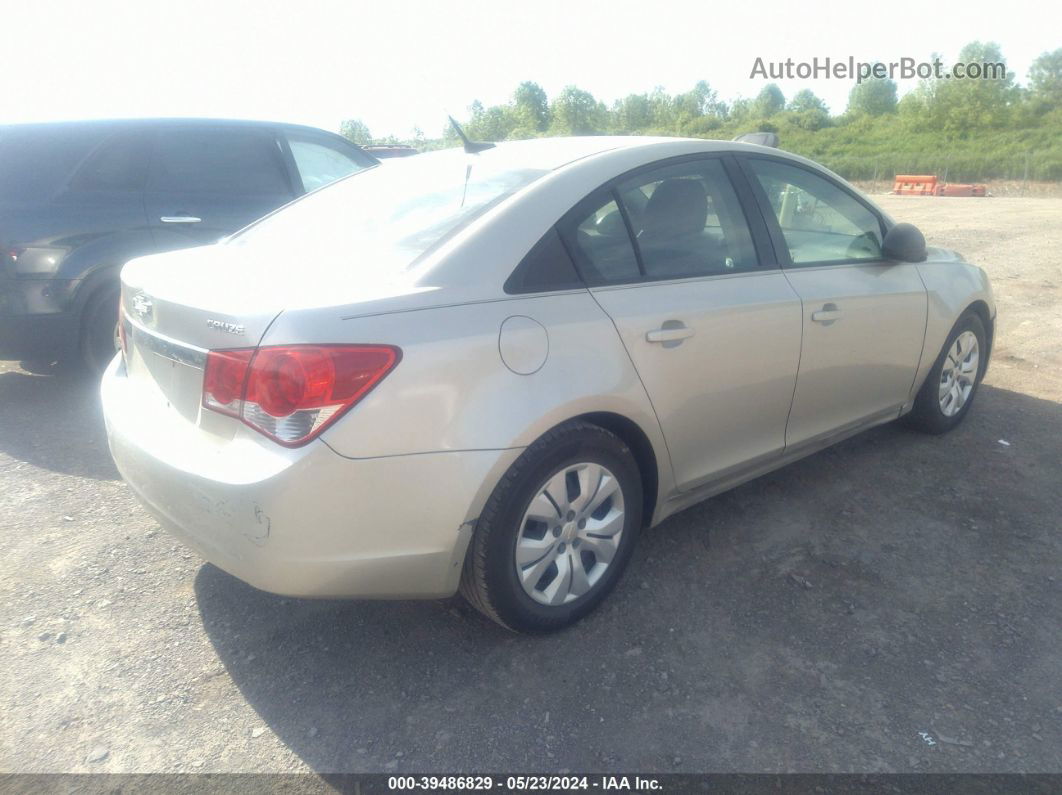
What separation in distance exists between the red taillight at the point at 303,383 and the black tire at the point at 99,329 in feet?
11.1

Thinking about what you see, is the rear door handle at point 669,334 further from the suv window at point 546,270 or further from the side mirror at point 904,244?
the side mirror at point 904,244

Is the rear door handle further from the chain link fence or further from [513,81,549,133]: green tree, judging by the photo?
[513,81,549,133]: green tree

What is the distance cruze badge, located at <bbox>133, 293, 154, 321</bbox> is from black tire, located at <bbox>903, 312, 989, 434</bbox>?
12.2ft

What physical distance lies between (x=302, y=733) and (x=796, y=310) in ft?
7.88

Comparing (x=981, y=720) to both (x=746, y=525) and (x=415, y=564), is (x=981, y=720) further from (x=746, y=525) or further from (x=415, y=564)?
(x=415, y=564)

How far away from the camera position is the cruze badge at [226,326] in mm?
2234

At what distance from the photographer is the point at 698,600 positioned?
3.01 meters

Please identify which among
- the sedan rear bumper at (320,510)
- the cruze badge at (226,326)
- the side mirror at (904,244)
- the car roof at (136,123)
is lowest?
A: the sedan rear bumper at (320,510)

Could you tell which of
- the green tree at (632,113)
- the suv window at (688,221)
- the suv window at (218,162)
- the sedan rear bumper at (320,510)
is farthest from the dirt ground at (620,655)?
the green tree at (632,113)

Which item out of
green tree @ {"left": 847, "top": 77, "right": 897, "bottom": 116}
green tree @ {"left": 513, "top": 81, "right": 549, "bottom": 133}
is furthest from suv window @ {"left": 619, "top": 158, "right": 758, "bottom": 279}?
green tree @ {"left": 847, "top": 77, "right": 897, "bottom": 116}

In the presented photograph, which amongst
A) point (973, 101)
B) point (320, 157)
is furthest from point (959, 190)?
point (973, 101)

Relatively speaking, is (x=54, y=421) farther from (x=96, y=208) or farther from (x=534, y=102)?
(x=534, y=102)

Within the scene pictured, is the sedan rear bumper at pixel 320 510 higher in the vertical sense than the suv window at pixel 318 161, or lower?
lower

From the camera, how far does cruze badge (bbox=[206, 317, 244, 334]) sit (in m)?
2.23
